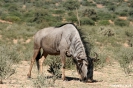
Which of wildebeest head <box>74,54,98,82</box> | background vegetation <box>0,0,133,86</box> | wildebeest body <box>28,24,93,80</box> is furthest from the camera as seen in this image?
background vegetation <box>0,0,133,86</box>

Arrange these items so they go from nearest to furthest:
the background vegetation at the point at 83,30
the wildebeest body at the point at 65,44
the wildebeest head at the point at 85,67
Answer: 1. the wildebeest head at the point at 85,67
2. the wildebeest body at the point at 65,44
3. the background vegetation at the point at 83,30

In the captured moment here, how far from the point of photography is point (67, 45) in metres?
8.88

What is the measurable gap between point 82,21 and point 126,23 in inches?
298

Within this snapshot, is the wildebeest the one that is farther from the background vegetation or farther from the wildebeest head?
the background vegetation

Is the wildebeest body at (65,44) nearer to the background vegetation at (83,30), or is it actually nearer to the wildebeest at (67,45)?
the wildebeest at (67,45)

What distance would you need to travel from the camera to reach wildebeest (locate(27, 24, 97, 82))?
27.4ft

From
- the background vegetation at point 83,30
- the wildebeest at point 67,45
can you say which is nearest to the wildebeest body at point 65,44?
the wildebeest at point 67,45

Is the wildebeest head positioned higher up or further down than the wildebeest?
further down

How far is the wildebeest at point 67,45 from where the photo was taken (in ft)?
27.4

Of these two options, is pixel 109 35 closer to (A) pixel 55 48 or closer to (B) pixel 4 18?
(B) pixel 4 18

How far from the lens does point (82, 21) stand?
4366cm

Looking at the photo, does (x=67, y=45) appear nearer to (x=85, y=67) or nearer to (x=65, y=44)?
(x=65, y=44)

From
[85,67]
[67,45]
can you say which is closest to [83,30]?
[67,45]

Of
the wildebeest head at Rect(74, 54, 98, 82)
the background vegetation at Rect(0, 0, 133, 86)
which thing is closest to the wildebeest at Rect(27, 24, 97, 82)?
the wildebeest head at Rect(74, 54, 98, 82)
